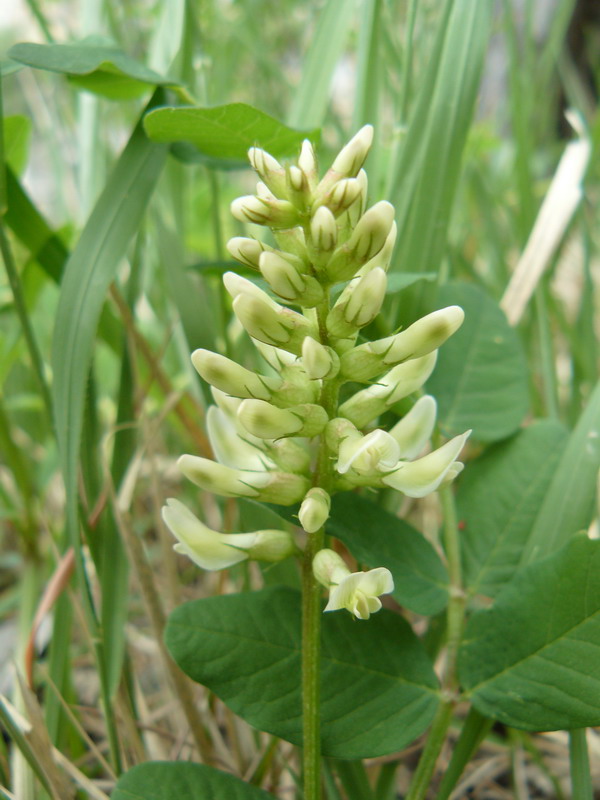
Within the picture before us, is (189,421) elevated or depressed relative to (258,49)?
depressed

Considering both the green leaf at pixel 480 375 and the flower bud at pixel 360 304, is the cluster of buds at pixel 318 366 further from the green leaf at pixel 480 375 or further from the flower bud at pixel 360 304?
the green leaf at pixel 480 375

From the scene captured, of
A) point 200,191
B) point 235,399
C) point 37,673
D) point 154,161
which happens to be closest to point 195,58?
point 154,161

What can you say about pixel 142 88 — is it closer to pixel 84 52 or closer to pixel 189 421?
pixel 84 52

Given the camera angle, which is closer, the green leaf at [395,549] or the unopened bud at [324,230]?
the unopened bud at [324,230]

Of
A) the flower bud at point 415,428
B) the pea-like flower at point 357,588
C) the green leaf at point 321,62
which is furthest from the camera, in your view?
the green leaf at point 321,62

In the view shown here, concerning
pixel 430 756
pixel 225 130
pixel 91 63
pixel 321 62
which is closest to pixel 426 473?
pixel 430 756

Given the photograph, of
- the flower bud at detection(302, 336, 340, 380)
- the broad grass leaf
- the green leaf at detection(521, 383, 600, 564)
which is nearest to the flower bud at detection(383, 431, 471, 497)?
the flower bud at detection(302, 336, 340, 380)

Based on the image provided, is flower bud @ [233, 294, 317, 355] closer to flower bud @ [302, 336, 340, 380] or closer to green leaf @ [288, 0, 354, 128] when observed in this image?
flower bud @ [302, 336, 340, 380]

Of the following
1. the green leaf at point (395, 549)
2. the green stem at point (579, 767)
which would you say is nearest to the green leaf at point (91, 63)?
the green leaf at point (395, 549)
